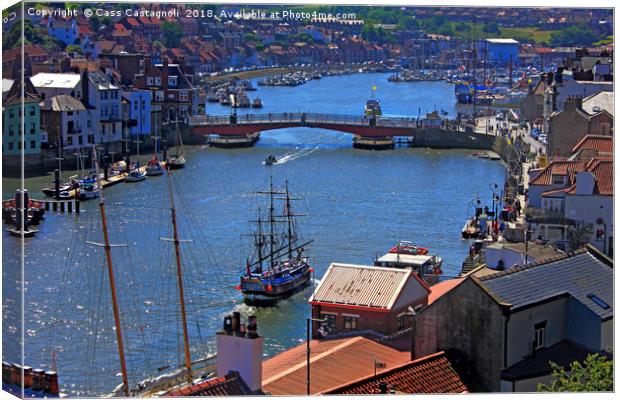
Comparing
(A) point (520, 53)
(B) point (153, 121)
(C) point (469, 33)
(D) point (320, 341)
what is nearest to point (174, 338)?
(D) point (320, 341)

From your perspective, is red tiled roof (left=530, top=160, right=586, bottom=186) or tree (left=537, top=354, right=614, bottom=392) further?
red tiled roof (left=530, top=160, right=586, bottom=186)

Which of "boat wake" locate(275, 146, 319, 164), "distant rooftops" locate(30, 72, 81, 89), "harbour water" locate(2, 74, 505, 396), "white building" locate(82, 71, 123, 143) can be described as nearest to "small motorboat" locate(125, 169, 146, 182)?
"harbour water" locate(2, 74, 505, 396)

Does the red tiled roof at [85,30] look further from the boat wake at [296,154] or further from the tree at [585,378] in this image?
the tree at [585,378]

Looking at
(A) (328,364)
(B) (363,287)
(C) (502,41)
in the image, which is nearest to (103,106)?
(B) (363,287)

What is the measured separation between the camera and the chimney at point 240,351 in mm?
8562

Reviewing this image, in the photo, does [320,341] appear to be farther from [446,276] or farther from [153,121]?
[153,121]

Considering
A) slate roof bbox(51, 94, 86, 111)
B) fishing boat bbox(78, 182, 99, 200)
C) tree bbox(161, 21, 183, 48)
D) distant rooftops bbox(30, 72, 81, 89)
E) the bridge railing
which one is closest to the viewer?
fishing boat bbox(78, 182, 99, 200)

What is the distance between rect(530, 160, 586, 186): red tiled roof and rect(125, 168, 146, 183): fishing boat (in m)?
8.04

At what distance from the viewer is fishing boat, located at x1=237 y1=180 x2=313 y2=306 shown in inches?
630

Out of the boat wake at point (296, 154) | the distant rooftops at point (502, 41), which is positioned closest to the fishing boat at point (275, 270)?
the boat wake at point (296, 154)

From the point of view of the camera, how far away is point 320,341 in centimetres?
1188

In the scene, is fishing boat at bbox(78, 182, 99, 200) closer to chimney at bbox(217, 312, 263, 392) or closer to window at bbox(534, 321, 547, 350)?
window at bbox(534, 321, 547, 350)

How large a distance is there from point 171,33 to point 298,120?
5633 mm

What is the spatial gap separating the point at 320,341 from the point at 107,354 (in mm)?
2052
